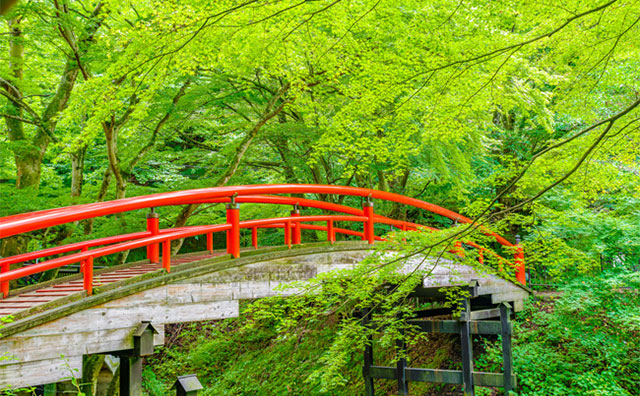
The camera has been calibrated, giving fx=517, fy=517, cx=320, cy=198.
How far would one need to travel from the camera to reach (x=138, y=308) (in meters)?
4.41

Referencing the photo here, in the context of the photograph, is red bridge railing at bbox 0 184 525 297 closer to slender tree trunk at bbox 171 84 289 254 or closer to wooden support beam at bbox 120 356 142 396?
wooden support beam at bbox 120 356 142 396

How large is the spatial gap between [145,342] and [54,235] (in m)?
5.74

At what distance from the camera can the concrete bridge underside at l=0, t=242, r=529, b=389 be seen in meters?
3.73

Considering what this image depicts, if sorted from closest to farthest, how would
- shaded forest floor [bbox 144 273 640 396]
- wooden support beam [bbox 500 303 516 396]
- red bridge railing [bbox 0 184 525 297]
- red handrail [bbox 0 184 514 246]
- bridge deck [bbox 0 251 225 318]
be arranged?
red handrail [bbox 0 184 514 246] < red bridge railing [bbox 0 184 525 297] < bridge deck [bbox 0 251 225 318] < wooden support beam [bbox 500 303 516 396] < shaded forest floor [bbox 144 273 640 396]

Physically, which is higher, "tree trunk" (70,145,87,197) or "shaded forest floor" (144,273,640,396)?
"tree trunk" (70,145,87,197)

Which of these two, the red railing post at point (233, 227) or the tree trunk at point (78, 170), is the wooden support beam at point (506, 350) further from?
the tree trunk at point (78, 170)

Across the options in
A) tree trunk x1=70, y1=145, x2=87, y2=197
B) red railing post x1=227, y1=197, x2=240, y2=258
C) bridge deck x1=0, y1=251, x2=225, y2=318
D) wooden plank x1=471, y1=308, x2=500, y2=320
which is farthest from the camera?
wooden plank x1=471, y1=308, x2=500, y2=320

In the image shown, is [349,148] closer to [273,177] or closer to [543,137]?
[273,177]

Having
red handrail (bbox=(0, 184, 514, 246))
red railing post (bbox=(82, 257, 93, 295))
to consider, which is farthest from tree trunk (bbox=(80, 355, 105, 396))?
red handrail (bbox=(0, 184, 514, 246))

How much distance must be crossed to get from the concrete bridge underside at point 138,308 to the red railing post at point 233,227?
109 millimetres

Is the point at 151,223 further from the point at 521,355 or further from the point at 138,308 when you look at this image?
the point at 521,355

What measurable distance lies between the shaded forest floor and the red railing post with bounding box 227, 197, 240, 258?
6.99 ft

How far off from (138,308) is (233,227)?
1210 mm

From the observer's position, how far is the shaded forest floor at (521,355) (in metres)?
8.45
